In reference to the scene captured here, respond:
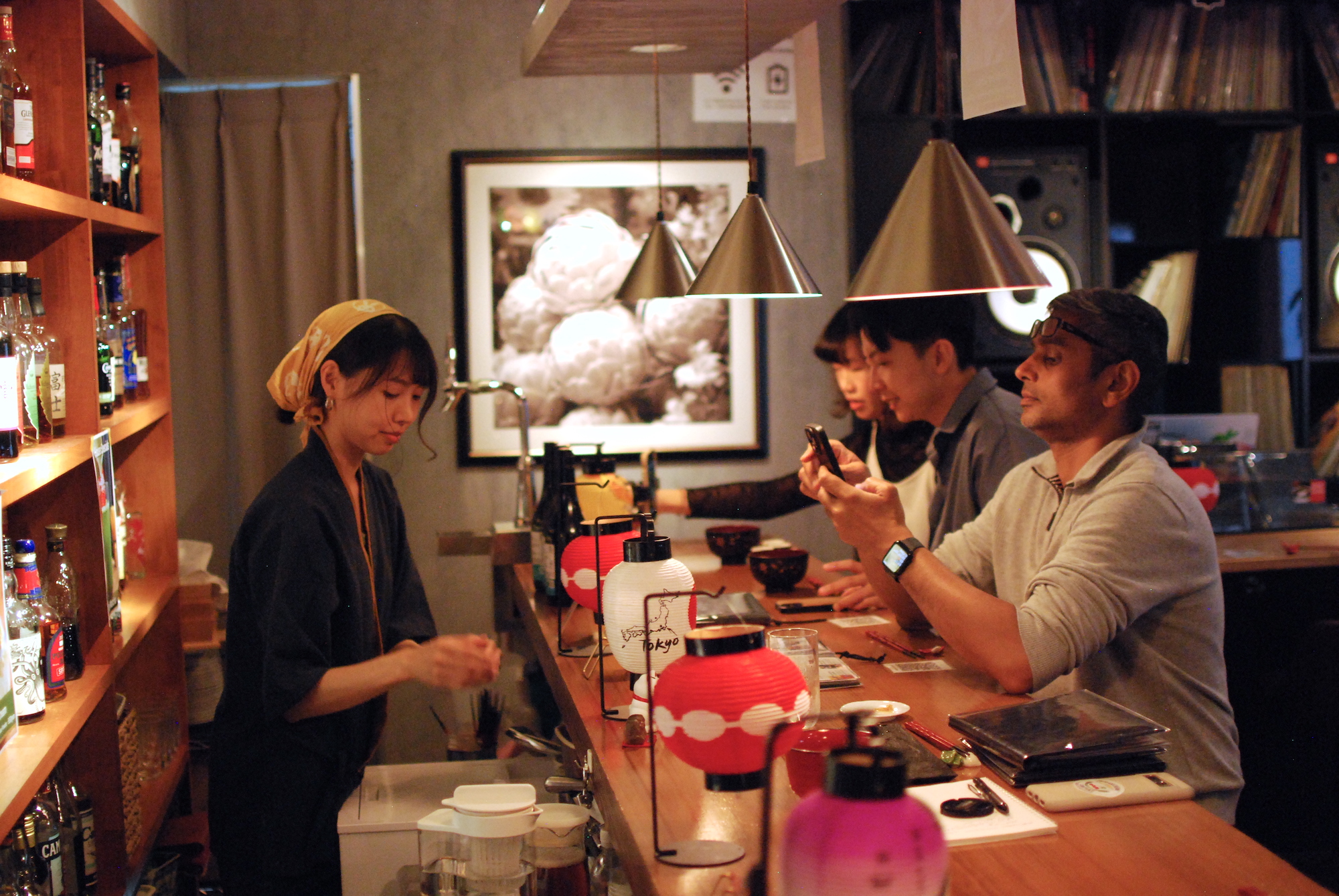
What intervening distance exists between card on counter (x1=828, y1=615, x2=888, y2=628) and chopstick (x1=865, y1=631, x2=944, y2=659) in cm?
12

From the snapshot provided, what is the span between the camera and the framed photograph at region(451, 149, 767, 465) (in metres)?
4.07

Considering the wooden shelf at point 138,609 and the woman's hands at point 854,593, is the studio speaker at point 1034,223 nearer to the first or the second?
the woman's hands at point 854,593

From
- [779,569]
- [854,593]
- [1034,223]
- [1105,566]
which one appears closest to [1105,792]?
[1105,566]

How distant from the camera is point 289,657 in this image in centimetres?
186

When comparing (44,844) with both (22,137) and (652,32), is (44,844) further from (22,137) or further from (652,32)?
(652,32)

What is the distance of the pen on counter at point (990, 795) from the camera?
1.34m

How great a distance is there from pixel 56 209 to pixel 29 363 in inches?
10.8

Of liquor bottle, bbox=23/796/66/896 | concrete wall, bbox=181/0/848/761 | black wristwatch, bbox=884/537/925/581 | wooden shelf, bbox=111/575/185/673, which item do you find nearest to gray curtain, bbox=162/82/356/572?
concrete wall, bbox=181/0/848/761

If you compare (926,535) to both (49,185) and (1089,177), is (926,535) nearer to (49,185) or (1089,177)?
(1089,177)

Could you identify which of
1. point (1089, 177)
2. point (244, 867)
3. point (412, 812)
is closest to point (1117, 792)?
point (412, 812)

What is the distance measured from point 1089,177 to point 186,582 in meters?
3.30

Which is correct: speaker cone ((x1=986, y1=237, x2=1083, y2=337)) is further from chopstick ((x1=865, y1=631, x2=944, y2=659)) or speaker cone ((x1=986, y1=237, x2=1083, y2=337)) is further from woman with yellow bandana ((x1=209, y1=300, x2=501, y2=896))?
A: woman with yellow bandana ((x1=209, y1=300, x2=501, y2=896))

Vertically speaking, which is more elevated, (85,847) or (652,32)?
(652,32)

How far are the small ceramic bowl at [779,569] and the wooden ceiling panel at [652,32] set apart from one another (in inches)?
49.0
